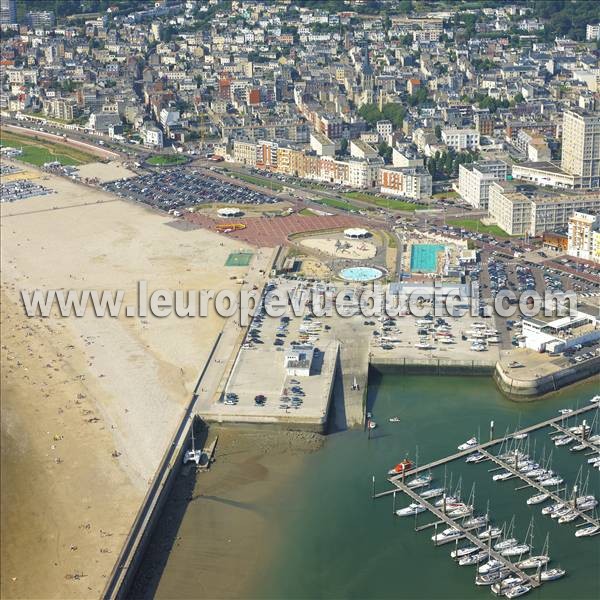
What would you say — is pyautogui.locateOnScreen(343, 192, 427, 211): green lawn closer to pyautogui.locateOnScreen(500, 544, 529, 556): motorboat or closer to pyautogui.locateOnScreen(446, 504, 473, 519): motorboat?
pyautogui.locateOnScreen(446, 504, 473, 519): motorboat

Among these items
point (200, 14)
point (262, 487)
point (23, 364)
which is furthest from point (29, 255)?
point (200, 14)

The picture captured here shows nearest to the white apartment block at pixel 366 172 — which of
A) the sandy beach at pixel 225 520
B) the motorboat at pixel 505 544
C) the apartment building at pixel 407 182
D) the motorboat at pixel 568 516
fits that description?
the apartment building at pixel 407 182

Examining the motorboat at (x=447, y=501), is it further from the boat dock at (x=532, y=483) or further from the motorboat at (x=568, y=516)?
the motorboat at (x=568, y=516)

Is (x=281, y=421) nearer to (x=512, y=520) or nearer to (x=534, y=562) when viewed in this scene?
(x=512, y=520)

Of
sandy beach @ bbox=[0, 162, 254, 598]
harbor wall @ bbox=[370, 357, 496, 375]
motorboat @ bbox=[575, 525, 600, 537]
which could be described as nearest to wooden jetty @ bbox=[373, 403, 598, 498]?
harbor wall @ bbox=[370, 357, 496, 375]

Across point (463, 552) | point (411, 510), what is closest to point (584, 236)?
point (411, 510)
